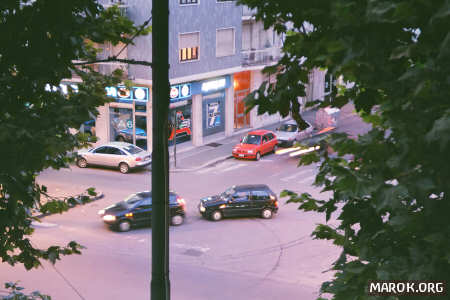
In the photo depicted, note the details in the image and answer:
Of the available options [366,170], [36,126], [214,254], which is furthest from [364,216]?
[214,254]

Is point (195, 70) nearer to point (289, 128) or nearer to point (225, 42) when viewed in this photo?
point (225, 42)

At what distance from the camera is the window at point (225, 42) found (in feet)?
111

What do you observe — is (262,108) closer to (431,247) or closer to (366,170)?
(366,170)

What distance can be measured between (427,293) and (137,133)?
2794 cm

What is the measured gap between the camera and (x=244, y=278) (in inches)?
707

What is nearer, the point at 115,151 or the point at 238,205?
the point at 238,205

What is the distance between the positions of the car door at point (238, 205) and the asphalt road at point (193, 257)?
41cm

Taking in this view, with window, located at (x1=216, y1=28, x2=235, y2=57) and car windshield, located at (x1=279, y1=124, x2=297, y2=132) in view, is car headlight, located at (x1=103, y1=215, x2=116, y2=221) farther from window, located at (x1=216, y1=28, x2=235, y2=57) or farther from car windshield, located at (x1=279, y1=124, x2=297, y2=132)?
car windshield, located at (x1=279, y1=124, x2=297, y2=132)

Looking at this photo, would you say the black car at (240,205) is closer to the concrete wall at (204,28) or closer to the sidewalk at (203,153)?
the sidewalk at (203,153)

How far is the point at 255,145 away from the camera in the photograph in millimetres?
31109

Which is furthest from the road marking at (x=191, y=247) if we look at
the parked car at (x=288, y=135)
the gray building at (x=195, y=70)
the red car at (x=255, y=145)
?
the parked car at (x=288, y=135)

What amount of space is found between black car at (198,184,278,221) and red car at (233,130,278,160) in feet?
26.5

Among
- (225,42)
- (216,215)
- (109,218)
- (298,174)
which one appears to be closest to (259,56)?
(225,42)

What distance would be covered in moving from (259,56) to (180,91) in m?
7.30
